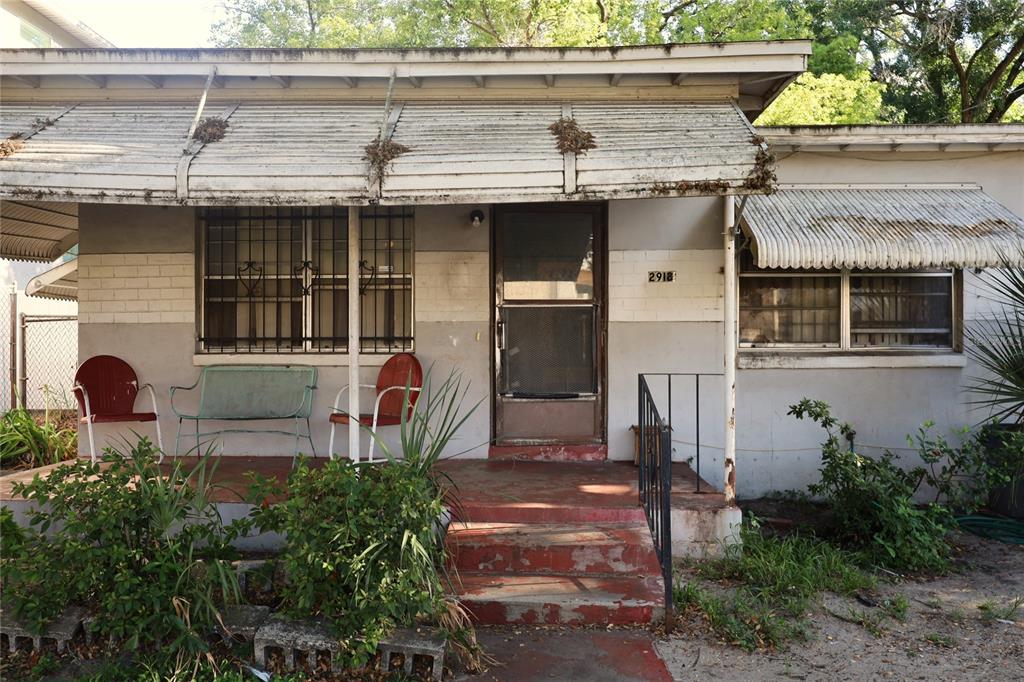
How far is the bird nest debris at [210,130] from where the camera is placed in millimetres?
5723

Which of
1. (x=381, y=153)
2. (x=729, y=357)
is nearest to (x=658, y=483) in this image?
(x=729, y=357)

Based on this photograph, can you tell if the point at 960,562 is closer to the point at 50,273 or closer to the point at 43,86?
the point at 43,86

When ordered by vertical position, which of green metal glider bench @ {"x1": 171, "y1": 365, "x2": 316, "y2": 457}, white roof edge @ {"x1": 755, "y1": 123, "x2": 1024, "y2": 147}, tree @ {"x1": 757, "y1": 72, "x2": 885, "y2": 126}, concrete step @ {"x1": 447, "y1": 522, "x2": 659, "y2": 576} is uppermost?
tree @ {"x1": 757, "y1": 72, "x2": 885, "y2": 126}

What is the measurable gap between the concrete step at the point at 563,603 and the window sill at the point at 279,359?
277 centimetres

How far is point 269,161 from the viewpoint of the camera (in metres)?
5.44

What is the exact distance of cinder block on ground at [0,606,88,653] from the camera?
409 centimetres

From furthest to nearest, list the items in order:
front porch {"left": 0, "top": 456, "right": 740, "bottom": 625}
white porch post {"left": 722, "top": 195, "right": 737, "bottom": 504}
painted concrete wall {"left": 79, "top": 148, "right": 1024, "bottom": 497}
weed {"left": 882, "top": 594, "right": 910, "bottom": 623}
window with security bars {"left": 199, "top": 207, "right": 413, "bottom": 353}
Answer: window with security bars {"left": 199, "top": 207, "right": 413, "bottom": 353}
painted concrete wall {"left": 79, "top": 148, "right": 1024, "bottom": 497}
white porch post {"left": 722, "top": 195, "right": 737, "bottom": 504}
weed {"left": 882, "top": 594, "right": 910, "bottom": 623}
front porch {"left": 0, "top": 456, "right": 740, "bottom": 625}

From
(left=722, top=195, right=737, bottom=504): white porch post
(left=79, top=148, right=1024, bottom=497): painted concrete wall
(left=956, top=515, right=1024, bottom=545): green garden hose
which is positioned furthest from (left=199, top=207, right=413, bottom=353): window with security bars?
(left=956, top=515, right=1024, bottom=545): green garden hose

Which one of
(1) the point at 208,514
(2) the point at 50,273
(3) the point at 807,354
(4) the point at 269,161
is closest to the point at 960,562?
(3) the point at 807,354

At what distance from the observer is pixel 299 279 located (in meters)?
7.16

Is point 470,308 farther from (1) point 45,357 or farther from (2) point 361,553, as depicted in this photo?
(1) point 45,357

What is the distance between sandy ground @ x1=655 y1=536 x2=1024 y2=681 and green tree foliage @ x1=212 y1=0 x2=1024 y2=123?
39.7 ft

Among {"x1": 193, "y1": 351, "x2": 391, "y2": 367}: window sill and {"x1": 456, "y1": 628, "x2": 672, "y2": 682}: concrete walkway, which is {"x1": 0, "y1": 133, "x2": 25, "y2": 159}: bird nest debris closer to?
{"x1": 193, "y1": 351, "x2": 391, "y2": 367}: window sill

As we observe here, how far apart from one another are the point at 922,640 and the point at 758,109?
4379mm
